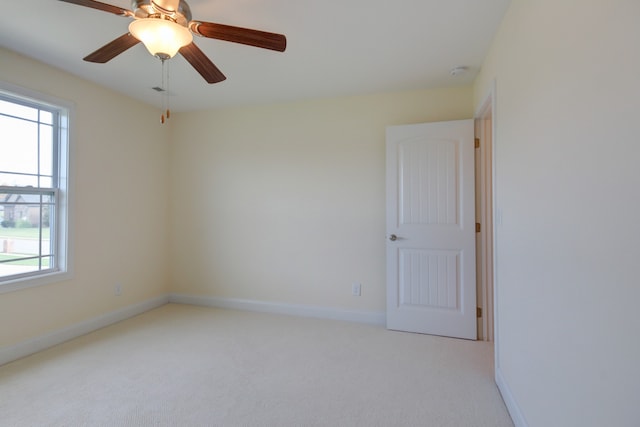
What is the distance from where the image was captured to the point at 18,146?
264 cm

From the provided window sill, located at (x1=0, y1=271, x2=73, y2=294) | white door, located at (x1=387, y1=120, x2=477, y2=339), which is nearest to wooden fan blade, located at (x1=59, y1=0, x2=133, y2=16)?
window sill, located at (x1=0, y1=271, x2=73, y2=294)

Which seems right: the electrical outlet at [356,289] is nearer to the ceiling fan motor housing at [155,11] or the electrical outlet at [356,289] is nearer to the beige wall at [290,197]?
the beige wall at [290,197]

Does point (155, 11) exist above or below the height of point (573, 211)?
above

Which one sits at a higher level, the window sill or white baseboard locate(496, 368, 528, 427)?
the window sill

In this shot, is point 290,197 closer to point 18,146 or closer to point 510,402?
point 18,146

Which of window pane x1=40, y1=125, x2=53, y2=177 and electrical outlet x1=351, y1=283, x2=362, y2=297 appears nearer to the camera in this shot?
window pane x1=40, y1=125, x2=53, y2=177

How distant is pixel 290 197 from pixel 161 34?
7.49 feet

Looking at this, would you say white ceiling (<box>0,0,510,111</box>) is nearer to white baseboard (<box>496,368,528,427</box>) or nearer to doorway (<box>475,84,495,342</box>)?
doorway (<box>475,84,495,342</box>)

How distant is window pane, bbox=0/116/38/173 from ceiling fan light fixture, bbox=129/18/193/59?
1.85 meters

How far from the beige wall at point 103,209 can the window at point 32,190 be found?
95mm

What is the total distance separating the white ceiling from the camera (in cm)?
198

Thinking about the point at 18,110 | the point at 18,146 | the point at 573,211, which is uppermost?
the point at 18,110

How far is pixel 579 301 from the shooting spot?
3.70 ft

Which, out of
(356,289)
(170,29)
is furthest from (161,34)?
(356,289)
